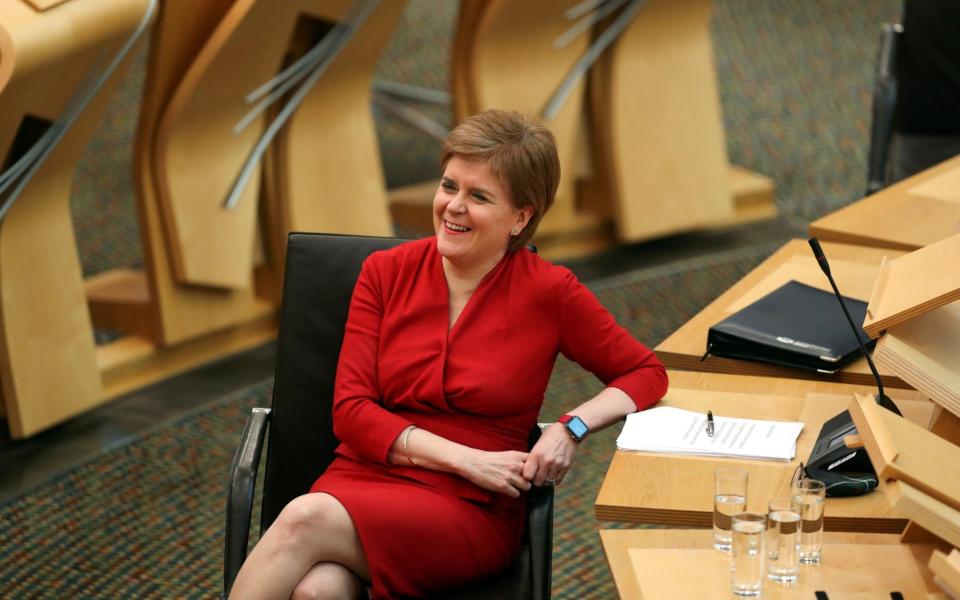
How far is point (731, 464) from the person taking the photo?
2.11 m

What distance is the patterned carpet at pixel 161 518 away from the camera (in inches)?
125

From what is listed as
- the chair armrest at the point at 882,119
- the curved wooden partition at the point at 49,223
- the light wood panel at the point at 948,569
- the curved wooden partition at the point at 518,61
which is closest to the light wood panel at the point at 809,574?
the light wood panel at the point at 948,569

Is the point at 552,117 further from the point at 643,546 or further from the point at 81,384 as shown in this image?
the point at 643,546

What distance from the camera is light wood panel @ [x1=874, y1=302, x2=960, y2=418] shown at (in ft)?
6.29

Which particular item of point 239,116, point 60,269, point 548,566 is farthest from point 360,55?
point 548,566

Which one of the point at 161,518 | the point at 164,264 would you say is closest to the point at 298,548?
the point at 161,518

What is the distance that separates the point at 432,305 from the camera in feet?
7.73

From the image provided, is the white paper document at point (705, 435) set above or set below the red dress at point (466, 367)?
below

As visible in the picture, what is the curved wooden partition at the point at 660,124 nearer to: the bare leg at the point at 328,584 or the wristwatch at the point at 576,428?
the wristwatch at the point at 576,428

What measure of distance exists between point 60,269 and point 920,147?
98.6 inches

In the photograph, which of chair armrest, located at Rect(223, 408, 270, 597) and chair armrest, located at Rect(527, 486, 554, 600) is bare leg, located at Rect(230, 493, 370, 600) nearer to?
chair armrest, located at Rect(223, 408, 270, 597)

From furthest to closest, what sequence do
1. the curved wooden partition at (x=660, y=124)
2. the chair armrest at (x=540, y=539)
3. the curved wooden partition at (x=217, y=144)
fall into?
the curved wooden partition at (x=660, y=124) → the curved wooden partition at (x=217, y=144) → the chair armrest at (x=540, y=539)

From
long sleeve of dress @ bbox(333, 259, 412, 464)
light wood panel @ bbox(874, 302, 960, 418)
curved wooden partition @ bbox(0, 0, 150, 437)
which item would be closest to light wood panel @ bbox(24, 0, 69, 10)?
curved wooden partition @ bbox(0, 0, 150, 437)

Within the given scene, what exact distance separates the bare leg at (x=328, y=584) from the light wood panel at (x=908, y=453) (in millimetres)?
824
